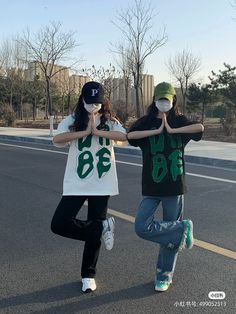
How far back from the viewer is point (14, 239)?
542 centimetres

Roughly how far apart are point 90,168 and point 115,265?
117cm

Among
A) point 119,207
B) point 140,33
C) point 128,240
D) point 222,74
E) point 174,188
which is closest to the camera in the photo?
point 174,188

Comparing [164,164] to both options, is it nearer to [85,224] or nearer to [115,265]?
[85,224]

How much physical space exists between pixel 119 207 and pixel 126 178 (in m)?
2.86

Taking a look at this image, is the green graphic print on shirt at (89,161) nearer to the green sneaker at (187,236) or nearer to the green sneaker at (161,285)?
the green sneaker at (187,236)

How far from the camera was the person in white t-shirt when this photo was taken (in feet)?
12.5

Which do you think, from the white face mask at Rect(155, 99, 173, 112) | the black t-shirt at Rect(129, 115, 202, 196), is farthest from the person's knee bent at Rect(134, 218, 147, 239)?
the white face mask at Rect(155, 99, 173, 112)

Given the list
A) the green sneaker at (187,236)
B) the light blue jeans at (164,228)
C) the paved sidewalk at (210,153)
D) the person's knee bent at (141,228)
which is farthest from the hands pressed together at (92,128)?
the paved sidewalk at (210,153)

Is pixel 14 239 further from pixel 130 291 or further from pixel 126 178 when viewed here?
pixel 126 178

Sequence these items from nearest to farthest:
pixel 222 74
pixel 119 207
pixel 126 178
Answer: pixel 119 207 < pixel 126 178 < pixel 222 74

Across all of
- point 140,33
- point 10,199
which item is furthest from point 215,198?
point 140,33

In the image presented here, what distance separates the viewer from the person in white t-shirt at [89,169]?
12.5 feet

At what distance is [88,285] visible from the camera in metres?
3.88

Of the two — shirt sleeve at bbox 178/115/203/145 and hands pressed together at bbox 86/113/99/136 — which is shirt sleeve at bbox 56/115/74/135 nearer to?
hands pressed together at bbox 86/113/99/136
